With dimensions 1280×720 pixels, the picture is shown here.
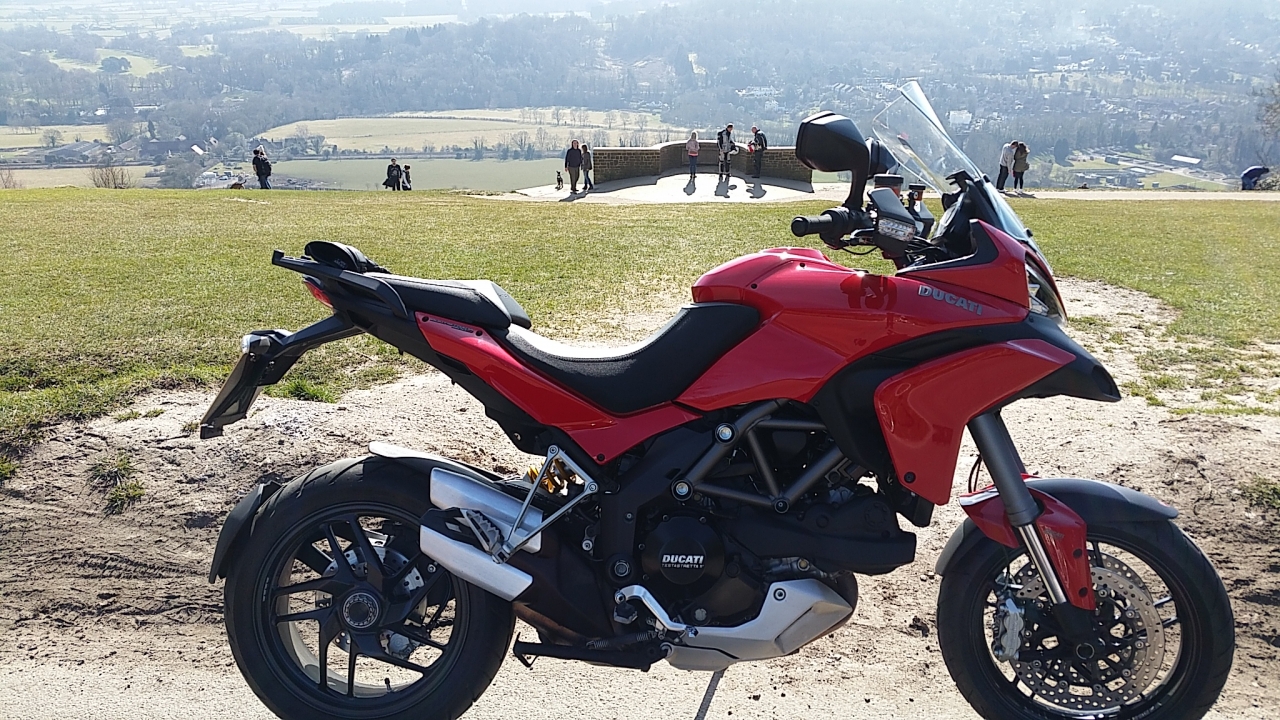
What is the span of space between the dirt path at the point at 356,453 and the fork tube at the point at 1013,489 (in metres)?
0.80

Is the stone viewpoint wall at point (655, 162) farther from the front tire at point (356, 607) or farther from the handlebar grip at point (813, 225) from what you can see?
the front tire at point (356, 607)

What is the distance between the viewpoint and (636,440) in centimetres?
283

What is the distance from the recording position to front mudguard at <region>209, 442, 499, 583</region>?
302 centimetres

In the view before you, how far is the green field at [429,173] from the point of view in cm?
4528

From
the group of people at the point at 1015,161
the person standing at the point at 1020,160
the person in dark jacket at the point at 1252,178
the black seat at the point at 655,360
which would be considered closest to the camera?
the black seat at the point at 655,360

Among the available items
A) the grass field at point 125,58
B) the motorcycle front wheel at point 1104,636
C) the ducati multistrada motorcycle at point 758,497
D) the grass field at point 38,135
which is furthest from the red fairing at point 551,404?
the grass field at point 125,58

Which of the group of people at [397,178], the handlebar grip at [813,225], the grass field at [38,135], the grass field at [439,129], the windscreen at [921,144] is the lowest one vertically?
the grass field at [38,135]

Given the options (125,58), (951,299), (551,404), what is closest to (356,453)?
(551,404)

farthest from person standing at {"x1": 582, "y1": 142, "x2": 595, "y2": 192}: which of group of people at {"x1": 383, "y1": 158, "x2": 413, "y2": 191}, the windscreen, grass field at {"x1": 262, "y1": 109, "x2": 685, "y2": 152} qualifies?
grass field at {"x1": 262, "y1": 109, "x2": 685, "y2": 152}

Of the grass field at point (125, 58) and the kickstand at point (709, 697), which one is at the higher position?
the grass field at point (125, 58)

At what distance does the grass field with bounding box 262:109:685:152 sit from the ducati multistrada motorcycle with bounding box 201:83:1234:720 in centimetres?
6938

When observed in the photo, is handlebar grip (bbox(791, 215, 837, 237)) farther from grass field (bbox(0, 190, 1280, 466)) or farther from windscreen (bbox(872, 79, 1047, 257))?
grass field (bbox(0, 190, 1280, 466))

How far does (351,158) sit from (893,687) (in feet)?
262

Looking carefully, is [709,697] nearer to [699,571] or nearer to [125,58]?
[699,571]
